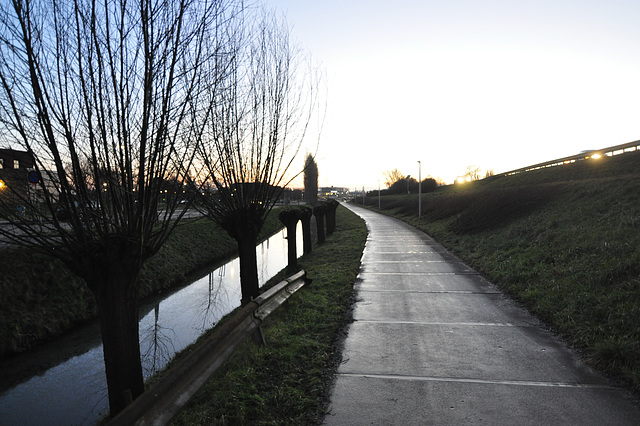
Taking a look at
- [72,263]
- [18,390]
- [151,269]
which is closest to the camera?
[72,263]

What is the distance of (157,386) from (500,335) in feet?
15.5

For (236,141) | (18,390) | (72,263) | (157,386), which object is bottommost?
(18,390)

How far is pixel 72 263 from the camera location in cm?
379

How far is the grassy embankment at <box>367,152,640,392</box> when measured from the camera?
531 cm

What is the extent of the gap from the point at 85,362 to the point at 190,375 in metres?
5.01

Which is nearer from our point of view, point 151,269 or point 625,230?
point 625,230

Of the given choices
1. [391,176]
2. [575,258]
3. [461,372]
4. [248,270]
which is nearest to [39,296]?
[248,270]

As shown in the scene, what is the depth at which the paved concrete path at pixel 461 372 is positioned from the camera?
3666 mm

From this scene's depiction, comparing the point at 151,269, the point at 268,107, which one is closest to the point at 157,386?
the point at 268,107

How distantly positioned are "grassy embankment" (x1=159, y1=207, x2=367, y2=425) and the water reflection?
214cm

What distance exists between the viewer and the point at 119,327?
3863 mm

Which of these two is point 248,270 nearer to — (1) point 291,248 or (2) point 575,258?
(1) point 291,248

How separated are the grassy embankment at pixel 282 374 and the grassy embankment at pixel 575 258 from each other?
3.27 metres

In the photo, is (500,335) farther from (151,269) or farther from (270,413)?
(151,269)
